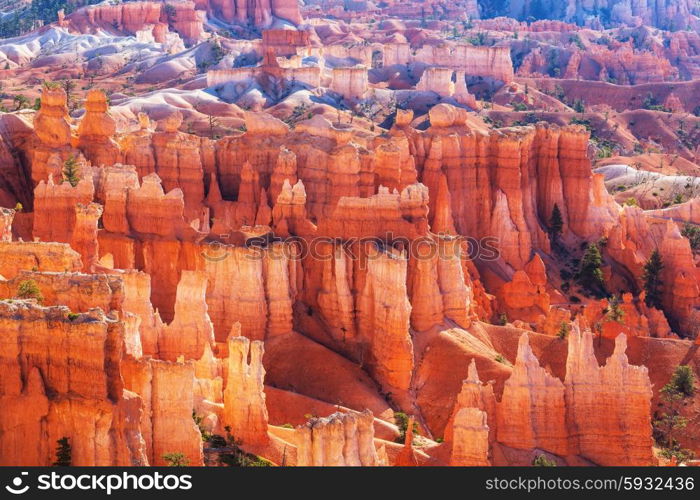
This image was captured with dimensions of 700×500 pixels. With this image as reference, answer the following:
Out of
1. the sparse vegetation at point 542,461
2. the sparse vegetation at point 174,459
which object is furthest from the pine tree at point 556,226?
the sparse vegetation at point 174,459

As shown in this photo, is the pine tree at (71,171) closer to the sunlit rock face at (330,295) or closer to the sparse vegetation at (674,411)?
the sunlit rock face at (330,295)

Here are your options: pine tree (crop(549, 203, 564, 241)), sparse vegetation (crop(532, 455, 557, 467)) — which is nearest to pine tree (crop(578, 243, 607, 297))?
pine tree (crop(549, 203, 564, 241))

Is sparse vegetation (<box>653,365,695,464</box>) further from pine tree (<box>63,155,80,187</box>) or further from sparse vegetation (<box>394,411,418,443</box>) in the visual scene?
pine tree (<box>63,155,80,187</box>)

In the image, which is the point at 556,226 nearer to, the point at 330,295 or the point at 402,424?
the point at 330,295

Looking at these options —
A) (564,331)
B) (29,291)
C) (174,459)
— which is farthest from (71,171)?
(174,459)

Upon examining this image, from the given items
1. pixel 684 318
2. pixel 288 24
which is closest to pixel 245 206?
pixel 684 318
